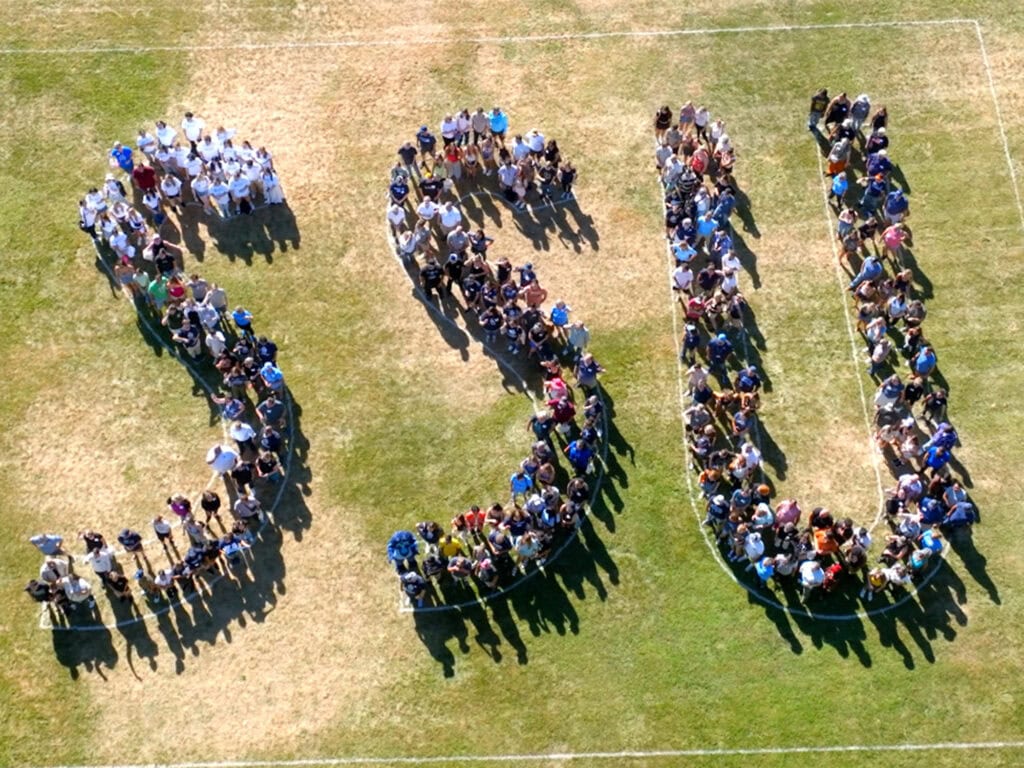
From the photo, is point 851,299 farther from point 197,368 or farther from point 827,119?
point 197,368

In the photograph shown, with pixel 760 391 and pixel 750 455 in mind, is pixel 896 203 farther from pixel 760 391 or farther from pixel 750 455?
pixel 750 455

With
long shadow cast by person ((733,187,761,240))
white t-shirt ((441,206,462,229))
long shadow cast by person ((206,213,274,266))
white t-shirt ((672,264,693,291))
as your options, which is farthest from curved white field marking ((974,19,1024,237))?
long shadow cast by person ((206,213,274,266))

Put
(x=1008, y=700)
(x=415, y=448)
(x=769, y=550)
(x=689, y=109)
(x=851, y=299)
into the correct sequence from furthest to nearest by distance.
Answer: (x=689, y=109) < (x=851, y=299) < (x=415, y=448) < (x=769, y=550) < (x=1008, y=700)

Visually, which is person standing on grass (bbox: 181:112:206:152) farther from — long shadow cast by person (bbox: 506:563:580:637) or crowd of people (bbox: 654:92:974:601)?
long shadow cast by person (bbox: 506:563:580:637)

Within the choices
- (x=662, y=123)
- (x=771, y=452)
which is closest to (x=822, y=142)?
(x=662, y=123)

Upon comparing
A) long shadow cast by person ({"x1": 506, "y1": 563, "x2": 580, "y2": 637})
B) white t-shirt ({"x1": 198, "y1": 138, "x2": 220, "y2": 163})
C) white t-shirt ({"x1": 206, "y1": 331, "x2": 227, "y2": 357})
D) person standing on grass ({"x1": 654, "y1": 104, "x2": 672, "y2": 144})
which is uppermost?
white t-shirt ({"x1": 198, "y1": 138, "x2": 220, "y2": 163})

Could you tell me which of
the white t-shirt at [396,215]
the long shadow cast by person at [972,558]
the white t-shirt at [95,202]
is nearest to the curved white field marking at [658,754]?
the long shadow cast by person at [972,558]

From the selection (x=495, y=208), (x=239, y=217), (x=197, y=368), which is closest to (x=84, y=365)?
(x=197, y=368)

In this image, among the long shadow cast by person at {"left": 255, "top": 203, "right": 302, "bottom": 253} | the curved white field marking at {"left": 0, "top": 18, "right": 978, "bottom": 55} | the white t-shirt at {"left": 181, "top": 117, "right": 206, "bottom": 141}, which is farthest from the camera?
the curved white field marking at {"left": 0, "top": 18, "right": 978, "bottom": 55}
